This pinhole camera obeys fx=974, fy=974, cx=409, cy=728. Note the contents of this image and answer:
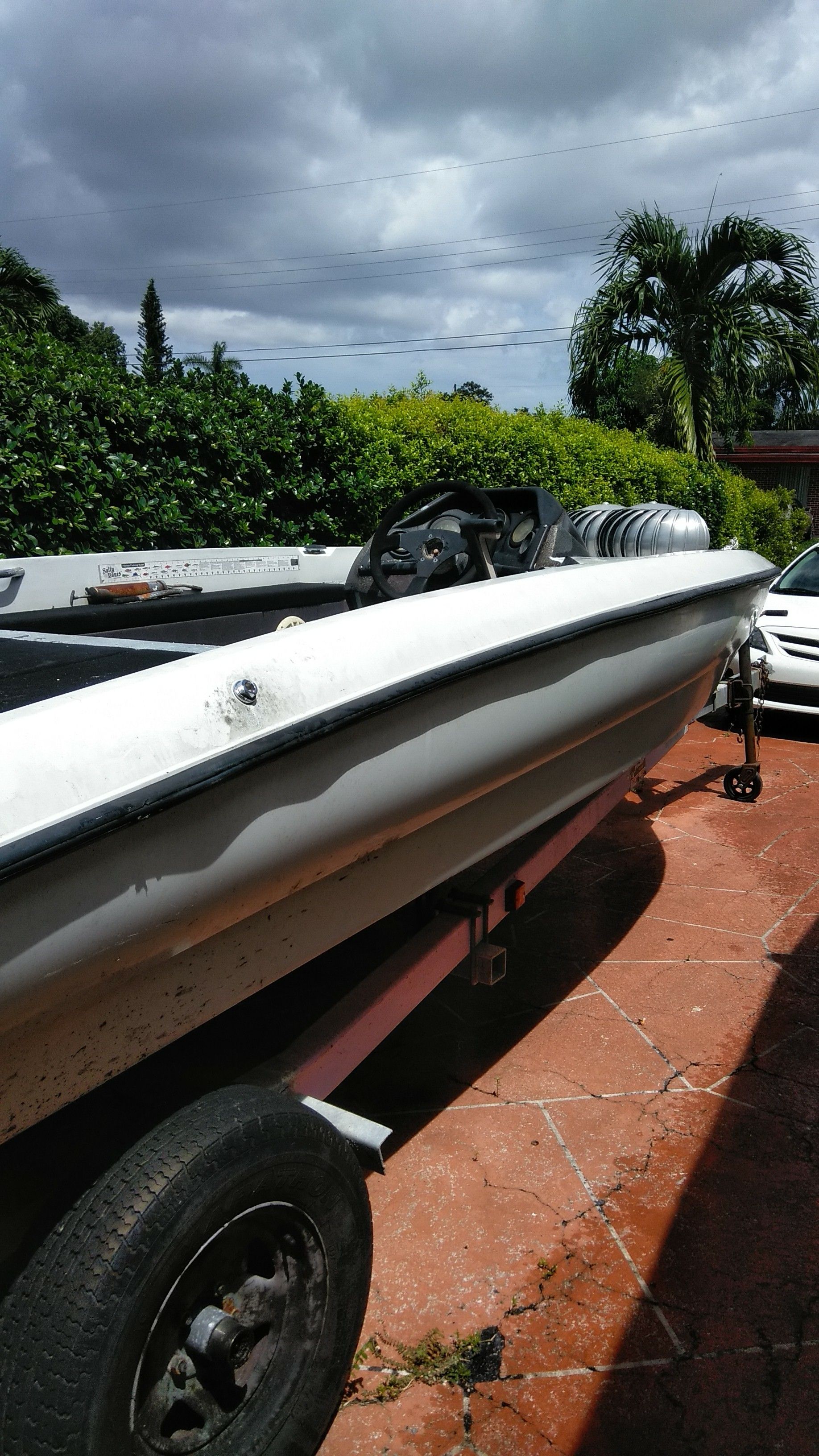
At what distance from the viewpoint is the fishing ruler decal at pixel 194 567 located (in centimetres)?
349

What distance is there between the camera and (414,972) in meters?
2.12

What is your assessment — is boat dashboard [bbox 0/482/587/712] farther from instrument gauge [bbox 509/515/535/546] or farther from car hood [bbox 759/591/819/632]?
car hood [bbox 759/591/819/632]

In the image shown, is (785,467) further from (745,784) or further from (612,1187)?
(612,1187)

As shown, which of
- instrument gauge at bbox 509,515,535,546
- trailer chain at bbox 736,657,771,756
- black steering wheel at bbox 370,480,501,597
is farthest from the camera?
trailer chain at bbox 736,657,771,756

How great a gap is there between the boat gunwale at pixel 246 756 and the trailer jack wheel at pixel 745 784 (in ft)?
10.0

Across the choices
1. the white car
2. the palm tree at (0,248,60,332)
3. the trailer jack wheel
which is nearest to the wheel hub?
the trailer jack wheel

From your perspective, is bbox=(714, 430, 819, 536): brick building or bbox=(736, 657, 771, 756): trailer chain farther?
bbox=(714, 430, 819, 536): brick building

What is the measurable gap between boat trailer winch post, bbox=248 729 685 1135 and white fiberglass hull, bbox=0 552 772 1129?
0.22 metres

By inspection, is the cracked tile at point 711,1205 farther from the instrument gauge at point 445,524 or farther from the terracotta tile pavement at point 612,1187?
the instrument gauge at point 445,524

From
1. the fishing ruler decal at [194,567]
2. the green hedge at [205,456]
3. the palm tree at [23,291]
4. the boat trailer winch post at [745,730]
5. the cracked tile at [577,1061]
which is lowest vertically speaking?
the cracked tile at [577,1061]

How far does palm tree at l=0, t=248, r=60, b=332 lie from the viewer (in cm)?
1688

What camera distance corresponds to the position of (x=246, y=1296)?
1.46m

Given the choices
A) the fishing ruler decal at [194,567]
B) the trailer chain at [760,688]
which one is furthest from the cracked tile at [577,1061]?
the trailer chain at [760,688]

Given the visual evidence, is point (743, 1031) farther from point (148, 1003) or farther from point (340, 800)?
point (148, 1003)
